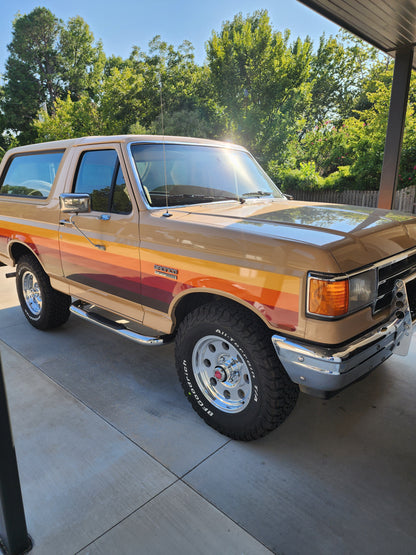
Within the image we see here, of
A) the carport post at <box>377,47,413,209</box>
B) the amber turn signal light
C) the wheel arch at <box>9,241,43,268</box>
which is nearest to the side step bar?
the wheel arch at <box>9,241,43,268</box>

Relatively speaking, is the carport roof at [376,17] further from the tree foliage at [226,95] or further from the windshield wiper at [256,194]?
the windshield wiper at [256,194]

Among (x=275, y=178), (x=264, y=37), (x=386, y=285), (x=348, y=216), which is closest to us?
(x=386, y=285)

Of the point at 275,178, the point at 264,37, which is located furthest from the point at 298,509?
the point at 264,37

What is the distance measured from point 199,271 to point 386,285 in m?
1.22

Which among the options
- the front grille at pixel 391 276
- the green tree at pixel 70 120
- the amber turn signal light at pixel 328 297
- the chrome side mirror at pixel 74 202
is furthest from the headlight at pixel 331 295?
the green tree at pixel 70 120

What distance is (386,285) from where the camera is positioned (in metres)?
2.55

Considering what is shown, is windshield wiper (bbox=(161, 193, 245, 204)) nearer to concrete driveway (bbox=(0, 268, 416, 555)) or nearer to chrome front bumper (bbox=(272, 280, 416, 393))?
chrome front bumper (bbox=(272, 280, 416, 393))

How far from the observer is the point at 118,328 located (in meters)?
3.36

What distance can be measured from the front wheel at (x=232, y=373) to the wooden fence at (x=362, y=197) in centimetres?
940

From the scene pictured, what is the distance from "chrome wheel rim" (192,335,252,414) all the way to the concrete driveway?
0.89 feet

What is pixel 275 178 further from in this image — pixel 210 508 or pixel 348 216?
pixel 210 508

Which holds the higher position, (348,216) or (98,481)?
(348,216)

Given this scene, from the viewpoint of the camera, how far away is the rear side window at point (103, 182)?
3.27 metres

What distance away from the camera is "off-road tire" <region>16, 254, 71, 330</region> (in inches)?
174
